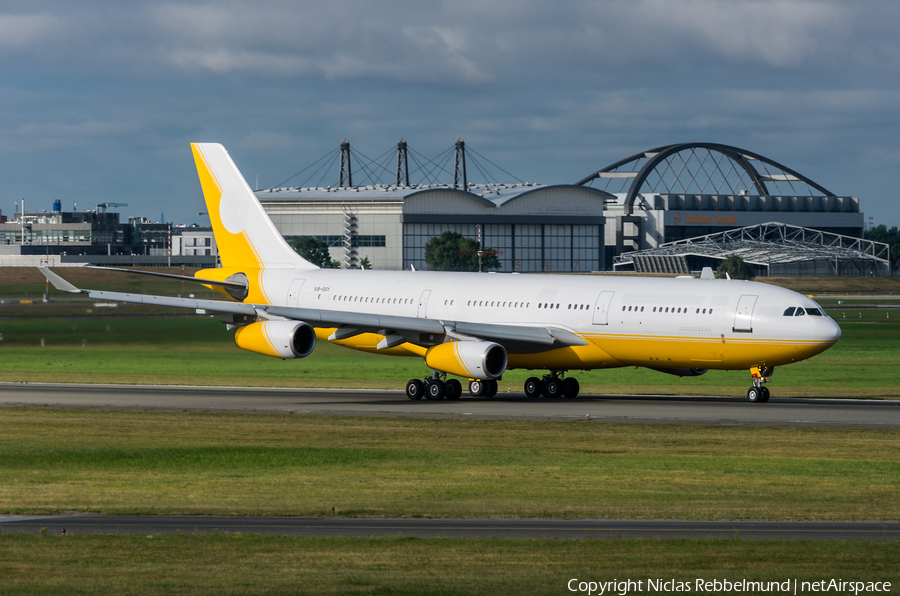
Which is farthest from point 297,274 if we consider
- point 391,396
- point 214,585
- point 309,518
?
point 214,585

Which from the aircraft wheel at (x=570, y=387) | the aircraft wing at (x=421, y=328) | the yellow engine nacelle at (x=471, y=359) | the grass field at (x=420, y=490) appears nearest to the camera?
the grass field at (x=420, y=490)

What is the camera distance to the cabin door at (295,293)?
55.0 metres

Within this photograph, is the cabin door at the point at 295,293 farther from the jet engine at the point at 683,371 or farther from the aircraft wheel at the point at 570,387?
the jet engine at the point at 683,371

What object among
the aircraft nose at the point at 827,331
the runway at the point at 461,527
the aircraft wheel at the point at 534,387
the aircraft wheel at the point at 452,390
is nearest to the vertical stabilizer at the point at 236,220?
the aircraft wheel at the point at 452,390

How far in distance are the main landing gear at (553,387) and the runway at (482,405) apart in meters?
0.59

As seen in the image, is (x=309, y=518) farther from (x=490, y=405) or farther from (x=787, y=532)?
(x=490, y=405)

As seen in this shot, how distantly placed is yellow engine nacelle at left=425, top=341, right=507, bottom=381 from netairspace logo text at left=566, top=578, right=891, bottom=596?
28.6 meters

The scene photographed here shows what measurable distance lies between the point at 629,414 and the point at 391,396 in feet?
39.0

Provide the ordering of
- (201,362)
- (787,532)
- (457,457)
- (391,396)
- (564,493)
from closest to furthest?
(787,532)
(564,493)
(457,457)
(391,396)
(201,362)

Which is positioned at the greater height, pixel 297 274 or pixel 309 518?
pixel 297 274

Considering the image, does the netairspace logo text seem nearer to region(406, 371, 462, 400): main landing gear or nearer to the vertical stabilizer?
region(406, 371, 462, 400): main landing gear

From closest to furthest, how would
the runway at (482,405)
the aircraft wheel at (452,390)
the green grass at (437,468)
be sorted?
the green grass at (437,468) → the runway at (482,405) → the aircraft wheel at (452,390)

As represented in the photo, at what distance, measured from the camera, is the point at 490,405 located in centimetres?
4506

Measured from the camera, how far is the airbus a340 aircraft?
4347 centimetres
